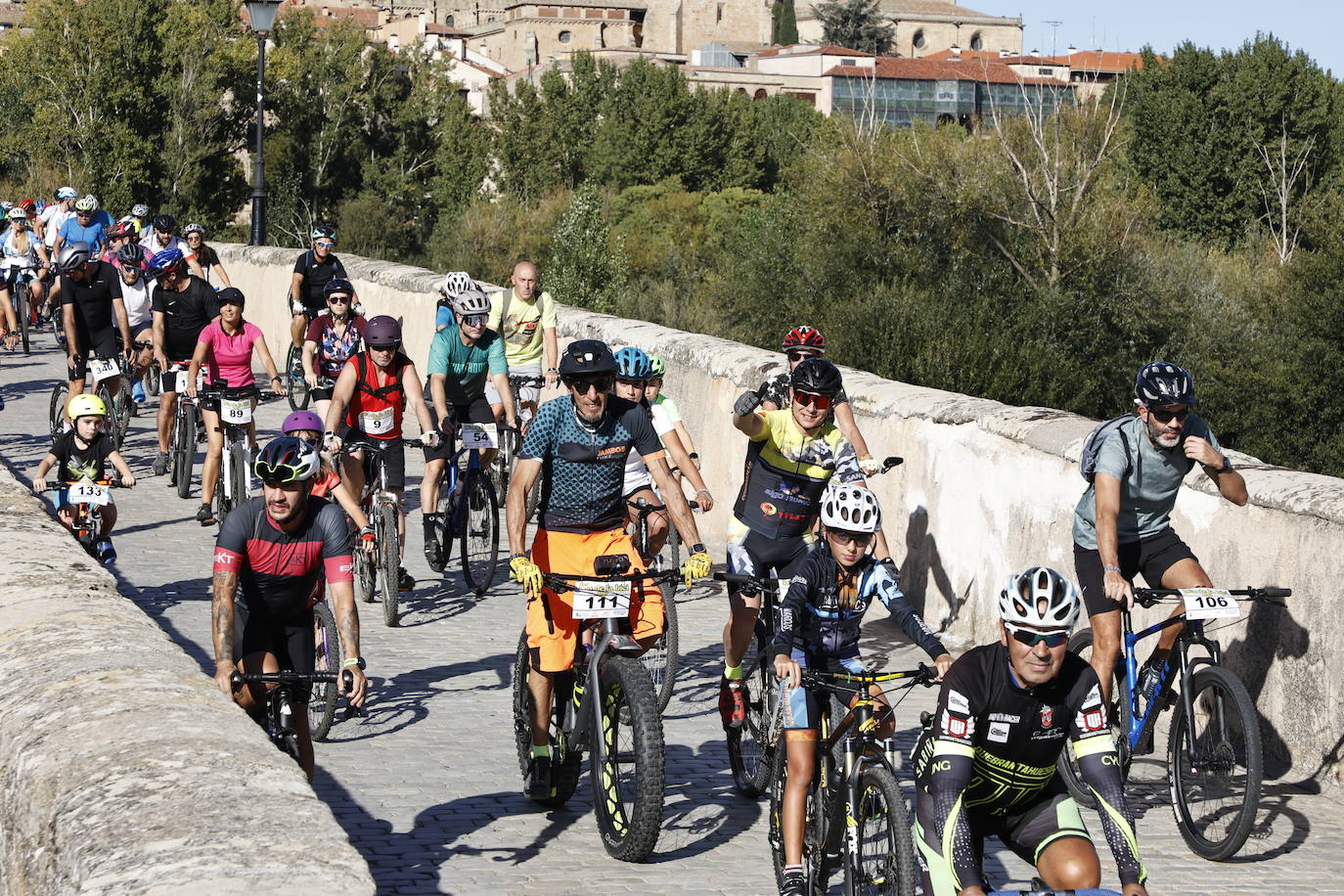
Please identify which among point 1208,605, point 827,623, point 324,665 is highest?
point 827,623

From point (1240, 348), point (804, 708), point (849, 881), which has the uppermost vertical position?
point (804, 708)

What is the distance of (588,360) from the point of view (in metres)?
7.48

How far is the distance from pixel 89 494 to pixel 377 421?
1927 mm

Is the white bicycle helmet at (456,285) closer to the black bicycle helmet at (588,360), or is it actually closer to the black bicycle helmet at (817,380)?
the black bicycle helmet at (817,380)

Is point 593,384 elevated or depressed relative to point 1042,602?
elevated

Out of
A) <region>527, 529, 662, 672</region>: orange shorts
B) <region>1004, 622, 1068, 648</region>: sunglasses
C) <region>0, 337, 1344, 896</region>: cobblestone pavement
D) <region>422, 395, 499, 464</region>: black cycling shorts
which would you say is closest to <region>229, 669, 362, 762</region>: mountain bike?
Result: <region>0, 337, 1344, 896</region>: cobblestone pavement

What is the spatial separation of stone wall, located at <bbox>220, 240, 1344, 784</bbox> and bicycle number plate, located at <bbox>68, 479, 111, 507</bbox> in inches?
187

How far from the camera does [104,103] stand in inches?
2235

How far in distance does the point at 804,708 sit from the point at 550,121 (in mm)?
96060

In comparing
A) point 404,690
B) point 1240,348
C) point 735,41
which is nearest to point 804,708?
point 404,690

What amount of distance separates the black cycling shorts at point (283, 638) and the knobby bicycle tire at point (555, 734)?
36.1 inches

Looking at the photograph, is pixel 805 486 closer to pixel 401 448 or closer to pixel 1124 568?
pixel 1124 568

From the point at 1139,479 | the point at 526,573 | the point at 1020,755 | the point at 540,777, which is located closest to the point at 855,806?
the point at 1020,755

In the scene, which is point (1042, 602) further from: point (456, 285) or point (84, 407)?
point (456, 285)
